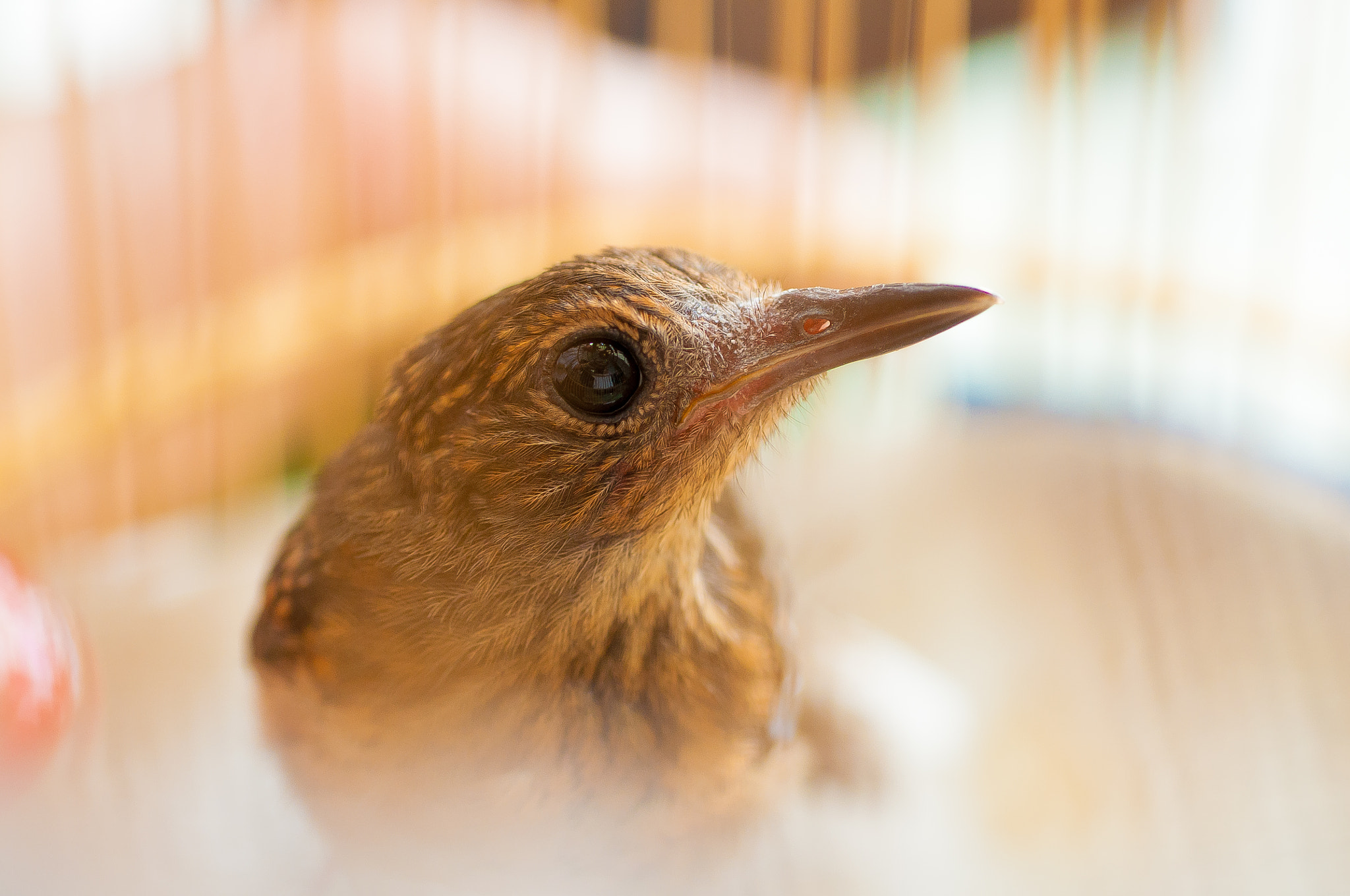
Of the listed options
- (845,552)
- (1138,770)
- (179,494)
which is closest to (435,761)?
(179,494)

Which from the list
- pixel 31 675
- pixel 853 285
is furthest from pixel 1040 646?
pixel 31 675

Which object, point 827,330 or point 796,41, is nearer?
point 827,330

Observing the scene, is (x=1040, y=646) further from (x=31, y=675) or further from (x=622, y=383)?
(x=31, y=675)

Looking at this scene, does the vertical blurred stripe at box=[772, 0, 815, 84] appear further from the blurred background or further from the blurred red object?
the blurred red object

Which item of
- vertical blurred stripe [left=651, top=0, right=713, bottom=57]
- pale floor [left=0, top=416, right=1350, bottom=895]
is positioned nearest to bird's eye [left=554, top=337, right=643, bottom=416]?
pale floor [left=0, top=416, right=1350, bottom=895]

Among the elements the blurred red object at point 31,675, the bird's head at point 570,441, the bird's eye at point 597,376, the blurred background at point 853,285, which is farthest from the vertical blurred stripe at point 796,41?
the blurred red object at point 31,675

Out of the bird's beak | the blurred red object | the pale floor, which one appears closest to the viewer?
the bird's beak
